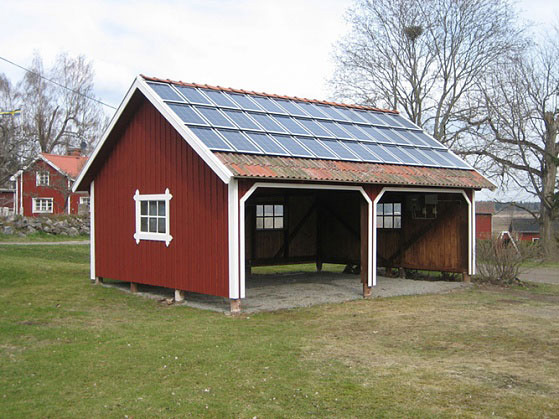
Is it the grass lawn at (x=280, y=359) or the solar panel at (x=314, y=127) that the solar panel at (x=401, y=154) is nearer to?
the solar panel at (x=314, y=127)

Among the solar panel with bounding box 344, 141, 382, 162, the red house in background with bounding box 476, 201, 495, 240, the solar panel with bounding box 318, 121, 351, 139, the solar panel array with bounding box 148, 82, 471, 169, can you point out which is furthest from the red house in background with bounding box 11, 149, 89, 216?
the solar panel with bounding box 344, 141, 382, 162

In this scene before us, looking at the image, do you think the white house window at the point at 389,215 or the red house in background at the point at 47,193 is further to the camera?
the red house in background at the point at 47,193

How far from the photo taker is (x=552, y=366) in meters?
7.97

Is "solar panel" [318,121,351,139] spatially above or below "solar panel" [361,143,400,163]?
above

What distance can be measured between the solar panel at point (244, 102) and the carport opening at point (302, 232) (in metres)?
2.97

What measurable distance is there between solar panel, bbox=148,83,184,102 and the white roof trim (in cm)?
22

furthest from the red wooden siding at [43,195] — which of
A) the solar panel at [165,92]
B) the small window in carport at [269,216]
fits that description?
the solar panel at [165,92]

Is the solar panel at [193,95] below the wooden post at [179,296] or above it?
above

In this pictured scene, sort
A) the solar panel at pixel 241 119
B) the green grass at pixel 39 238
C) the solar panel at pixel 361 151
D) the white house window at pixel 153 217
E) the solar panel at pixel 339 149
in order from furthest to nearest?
the green grass at pixel 39 238 < the solar panel at pixel 361 151 < the solar panel at pixel 339 149 < the solar panel at pixel 241 119 < the white house window at pixel 153 217

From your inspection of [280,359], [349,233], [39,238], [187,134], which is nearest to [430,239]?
[349,233]

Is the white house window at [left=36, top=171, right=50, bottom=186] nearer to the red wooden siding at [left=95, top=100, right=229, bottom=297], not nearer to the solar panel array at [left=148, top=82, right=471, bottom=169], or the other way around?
the red wooden siding at [left=95, top=100, right=229, bottom=297]

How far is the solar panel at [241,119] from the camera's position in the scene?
13453 mm

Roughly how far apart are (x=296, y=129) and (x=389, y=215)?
5.10 metres

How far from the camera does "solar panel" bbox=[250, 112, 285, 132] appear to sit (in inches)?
545
